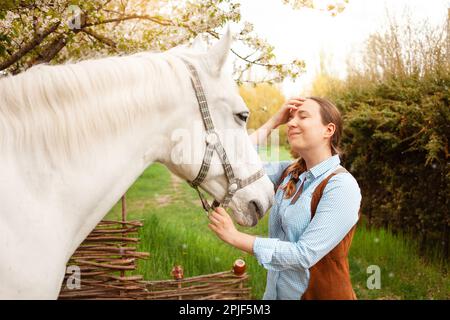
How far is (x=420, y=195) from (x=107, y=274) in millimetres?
3356

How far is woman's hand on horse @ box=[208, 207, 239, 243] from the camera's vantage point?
5.88 ft

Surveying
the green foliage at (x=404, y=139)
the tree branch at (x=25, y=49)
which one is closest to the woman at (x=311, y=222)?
the tree branch at (x=25, y=49)

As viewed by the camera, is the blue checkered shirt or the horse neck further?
the blue checkered shirt

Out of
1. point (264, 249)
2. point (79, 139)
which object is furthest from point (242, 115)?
point (79, 139)

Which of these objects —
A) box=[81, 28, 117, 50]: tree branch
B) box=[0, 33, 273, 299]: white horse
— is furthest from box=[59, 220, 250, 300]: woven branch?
box=[0, 33, 273, 299]: white horse

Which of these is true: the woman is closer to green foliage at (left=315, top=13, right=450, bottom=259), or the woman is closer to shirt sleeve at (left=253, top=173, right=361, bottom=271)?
shirt sleeve at (left=253, top=173, right=361, bottom=271)

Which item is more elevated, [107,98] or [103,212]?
[107,98]

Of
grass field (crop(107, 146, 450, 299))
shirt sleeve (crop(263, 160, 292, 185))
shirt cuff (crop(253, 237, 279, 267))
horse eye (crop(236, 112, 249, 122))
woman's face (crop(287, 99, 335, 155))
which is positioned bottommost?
grass field (crop(107, 146, 450, 299))

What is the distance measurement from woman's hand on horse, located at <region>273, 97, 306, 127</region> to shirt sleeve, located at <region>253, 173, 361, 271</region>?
573 millimetres

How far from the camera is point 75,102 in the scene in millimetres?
1674

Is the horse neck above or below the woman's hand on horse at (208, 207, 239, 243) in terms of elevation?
above

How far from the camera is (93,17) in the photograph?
3.18 meters
